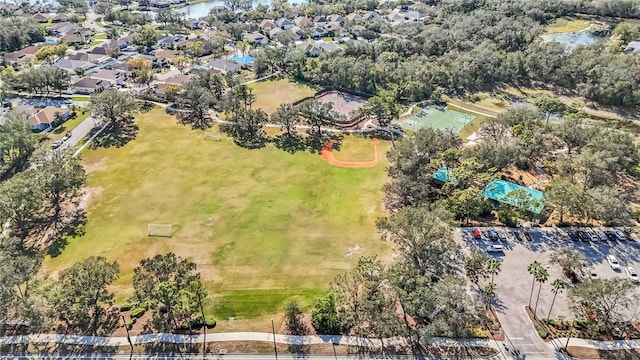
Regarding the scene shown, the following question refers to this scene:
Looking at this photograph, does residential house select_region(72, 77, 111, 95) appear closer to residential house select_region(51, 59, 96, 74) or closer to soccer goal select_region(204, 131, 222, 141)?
residential house select_region(51, 59, 96, 74)

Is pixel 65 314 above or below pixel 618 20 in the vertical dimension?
below

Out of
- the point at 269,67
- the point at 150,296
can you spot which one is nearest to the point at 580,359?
the point at 150,296

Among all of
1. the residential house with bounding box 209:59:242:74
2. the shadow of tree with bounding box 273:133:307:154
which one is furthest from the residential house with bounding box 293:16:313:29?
the shadow of tree with bounding box 273:133:307:154

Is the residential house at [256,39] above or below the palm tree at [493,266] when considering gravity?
above

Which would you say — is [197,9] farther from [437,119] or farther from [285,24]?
[437,119]

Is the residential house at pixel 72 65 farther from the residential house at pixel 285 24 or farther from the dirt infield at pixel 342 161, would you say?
the dirt infield at pixel 342 161

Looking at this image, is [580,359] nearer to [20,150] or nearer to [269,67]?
[20,150]

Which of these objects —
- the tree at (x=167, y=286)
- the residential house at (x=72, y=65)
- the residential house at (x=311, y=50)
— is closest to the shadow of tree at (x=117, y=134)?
the residential house at (x=72, y=65)
